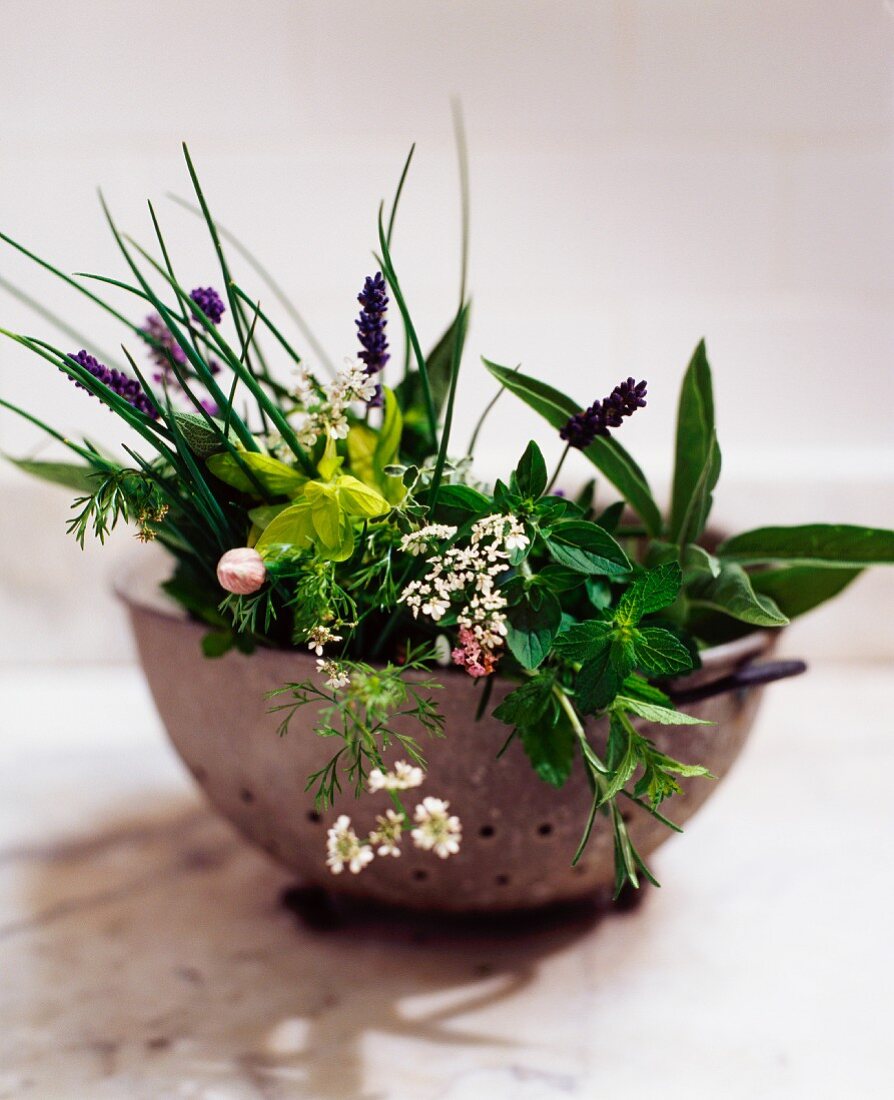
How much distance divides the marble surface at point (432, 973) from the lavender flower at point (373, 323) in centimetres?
29

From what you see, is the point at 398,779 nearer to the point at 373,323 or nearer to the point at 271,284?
the point at 373,323

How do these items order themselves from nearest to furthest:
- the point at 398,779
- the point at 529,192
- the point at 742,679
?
the point at 398,779
the point at 742,679
the point at 529,192

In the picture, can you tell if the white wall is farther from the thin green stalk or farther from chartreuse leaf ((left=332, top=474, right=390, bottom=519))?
chartreuse leaf ((left=332, top=474, right=390, bottom=519))

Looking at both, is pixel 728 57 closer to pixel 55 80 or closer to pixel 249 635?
pixel 55 80

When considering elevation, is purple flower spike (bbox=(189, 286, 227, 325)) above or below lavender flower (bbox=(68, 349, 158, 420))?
above

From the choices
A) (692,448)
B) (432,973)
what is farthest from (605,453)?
(432,973)

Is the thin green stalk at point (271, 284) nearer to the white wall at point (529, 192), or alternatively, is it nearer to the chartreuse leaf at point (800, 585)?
the white wall at point (529, 192)

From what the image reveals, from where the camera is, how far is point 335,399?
371 millimetres

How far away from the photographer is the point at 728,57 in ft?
2.63

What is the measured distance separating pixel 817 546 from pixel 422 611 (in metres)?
0.19

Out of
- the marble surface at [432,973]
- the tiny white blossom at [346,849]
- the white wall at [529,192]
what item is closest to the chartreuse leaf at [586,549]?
the tiny white blossom at [346,849]

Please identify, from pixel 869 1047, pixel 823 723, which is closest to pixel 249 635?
pixel 869 1047

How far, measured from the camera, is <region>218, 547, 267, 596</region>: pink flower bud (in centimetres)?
35

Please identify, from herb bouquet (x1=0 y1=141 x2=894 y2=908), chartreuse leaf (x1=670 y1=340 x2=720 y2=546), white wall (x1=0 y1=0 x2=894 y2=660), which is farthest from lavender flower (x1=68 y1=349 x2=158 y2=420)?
white wall (x1=0 y1=0 x2=894 y2=660)
